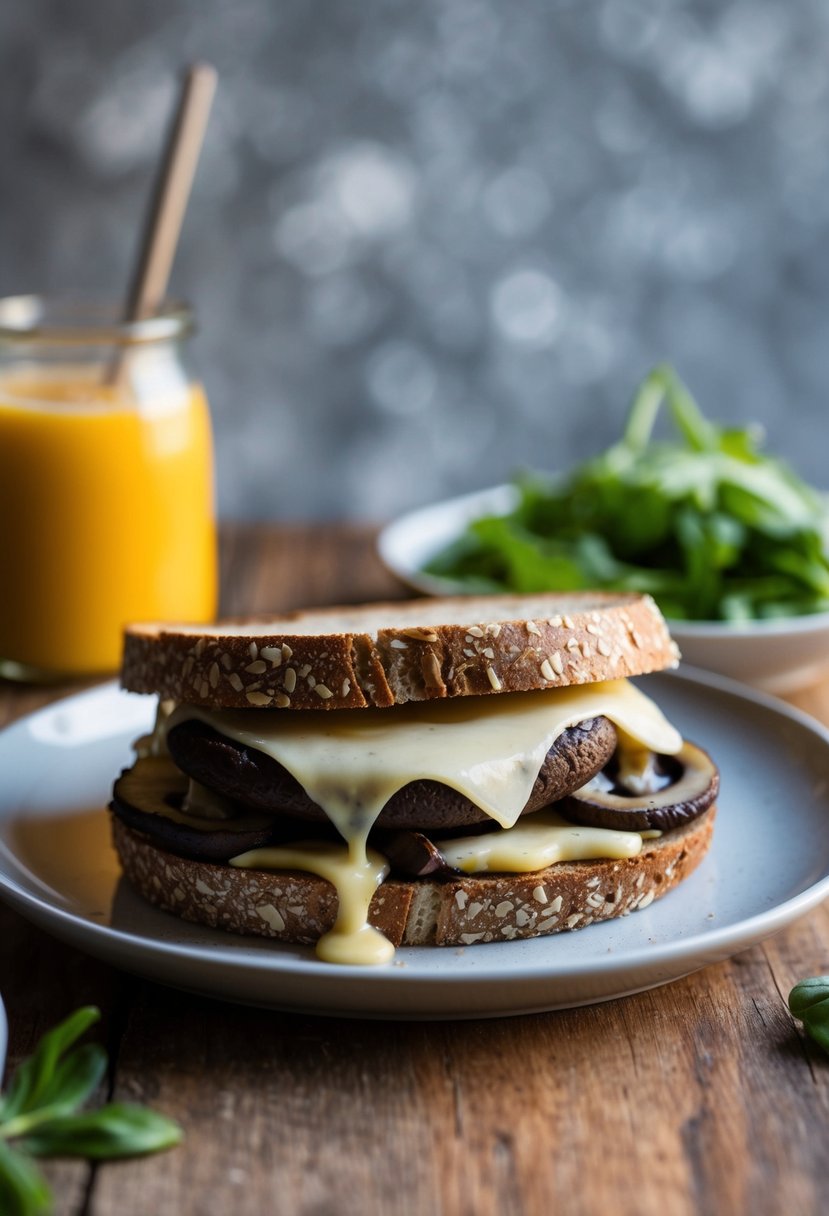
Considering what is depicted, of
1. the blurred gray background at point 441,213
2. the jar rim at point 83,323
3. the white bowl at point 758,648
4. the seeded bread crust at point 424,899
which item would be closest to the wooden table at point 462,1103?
the seeded bread crust at point 424,899

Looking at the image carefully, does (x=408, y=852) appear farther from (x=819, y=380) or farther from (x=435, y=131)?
(x=819, y=380)

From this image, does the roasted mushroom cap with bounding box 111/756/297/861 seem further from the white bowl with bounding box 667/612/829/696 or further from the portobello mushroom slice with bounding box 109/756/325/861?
the white bowl with bounding box 667/612/829/696

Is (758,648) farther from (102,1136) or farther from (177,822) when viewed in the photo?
(102,1136)

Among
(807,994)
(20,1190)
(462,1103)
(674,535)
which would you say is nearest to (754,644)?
(674,535)

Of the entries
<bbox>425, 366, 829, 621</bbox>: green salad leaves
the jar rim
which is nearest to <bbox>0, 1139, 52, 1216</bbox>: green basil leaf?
the jar rim

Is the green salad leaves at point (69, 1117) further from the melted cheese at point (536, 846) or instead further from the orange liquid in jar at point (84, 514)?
the orange liquid in jar at point (84, 514)
